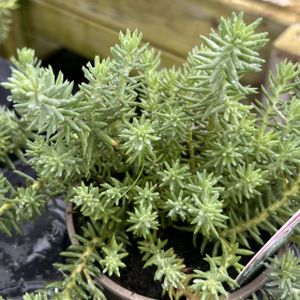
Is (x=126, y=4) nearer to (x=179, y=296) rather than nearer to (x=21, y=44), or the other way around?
(x=21, y=44)

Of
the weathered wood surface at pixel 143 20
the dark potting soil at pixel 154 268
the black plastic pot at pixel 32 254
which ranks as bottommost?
the black plastic pot at pixel 32 254

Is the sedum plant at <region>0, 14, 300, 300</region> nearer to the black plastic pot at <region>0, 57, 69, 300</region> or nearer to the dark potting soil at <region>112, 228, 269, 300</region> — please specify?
the dark potting soil at <region>112, 228, 269, 300</region>

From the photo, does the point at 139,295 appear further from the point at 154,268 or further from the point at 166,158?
the point at 166,158

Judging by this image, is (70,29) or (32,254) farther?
(70,29)

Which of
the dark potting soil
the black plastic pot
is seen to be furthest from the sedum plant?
the black plastic pot

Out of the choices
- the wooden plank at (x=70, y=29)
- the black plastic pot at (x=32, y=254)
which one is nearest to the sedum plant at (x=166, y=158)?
the black plastic pot at (x=32, y=254)

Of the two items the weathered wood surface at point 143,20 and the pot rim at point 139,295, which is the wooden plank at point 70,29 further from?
the pot rim at point 139,295

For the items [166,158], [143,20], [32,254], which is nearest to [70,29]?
[143,20]
